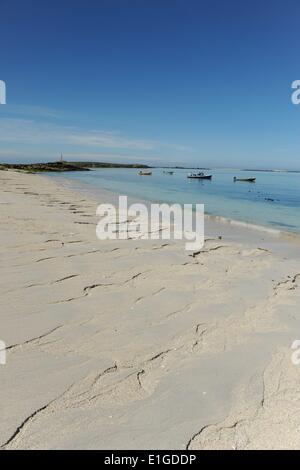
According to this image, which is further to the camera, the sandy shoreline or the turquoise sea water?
the turquoise sea water

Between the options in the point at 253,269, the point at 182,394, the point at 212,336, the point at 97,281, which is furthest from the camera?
the point at 253,269

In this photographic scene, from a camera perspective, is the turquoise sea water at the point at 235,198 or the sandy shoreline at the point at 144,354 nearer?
the sandy shoreline at the point at 144,354

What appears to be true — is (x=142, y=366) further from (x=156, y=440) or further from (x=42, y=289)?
(x=42, y=289)

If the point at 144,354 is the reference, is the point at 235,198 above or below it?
above

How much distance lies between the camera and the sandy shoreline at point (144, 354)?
2.96 metres

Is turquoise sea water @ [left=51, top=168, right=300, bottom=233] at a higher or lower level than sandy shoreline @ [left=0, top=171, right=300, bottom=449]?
higher

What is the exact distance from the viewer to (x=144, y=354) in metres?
4.08

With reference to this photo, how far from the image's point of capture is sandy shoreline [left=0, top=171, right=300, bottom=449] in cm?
296

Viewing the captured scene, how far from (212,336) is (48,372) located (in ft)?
6.75

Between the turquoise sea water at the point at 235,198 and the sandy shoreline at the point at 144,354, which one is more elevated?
the turquoise sea water at the point at 235,198

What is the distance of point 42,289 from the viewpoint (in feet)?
18.6

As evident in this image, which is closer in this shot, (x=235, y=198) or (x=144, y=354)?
(x=144, y=354)

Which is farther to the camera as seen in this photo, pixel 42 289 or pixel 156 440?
pixel 42 289
